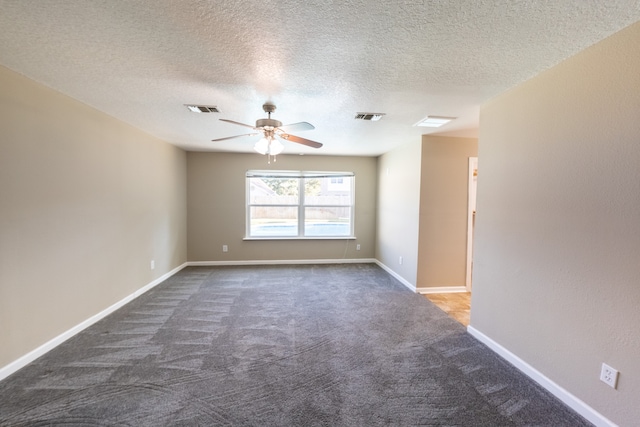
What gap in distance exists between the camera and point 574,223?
1.75 meters

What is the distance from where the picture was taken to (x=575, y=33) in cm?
152

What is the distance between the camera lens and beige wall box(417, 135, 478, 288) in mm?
3869

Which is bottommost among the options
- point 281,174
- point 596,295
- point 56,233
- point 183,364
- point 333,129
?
point 183,364

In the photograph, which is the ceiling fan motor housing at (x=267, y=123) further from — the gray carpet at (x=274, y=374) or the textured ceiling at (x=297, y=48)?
the gray carpet at (x=274, y=374)

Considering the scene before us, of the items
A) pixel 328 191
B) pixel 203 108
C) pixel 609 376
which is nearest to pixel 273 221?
pixel 328 191

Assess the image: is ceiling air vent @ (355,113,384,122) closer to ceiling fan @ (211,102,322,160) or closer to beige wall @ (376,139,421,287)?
ceiling fan @ (211,102,322,160)

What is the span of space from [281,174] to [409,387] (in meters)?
4.31

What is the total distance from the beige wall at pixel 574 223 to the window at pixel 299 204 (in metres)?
3.41

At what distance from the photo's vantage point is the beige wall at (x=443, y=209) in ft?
12.7

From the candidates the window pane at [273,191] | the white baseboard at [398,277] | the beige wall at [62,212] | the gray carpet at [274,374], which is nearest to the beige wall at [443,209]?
the white baseboard at [398,277]

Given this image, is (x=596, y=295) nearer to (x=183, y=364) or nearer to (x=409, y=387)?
(x=409, y=387)

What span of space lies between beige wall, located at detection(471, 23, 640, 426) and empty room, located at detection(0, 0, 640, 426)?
13mm

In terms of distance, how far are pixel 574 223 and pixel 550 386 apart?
3.79 ft

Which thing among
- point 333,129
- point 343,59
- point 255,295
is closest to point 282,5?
point 343,59
